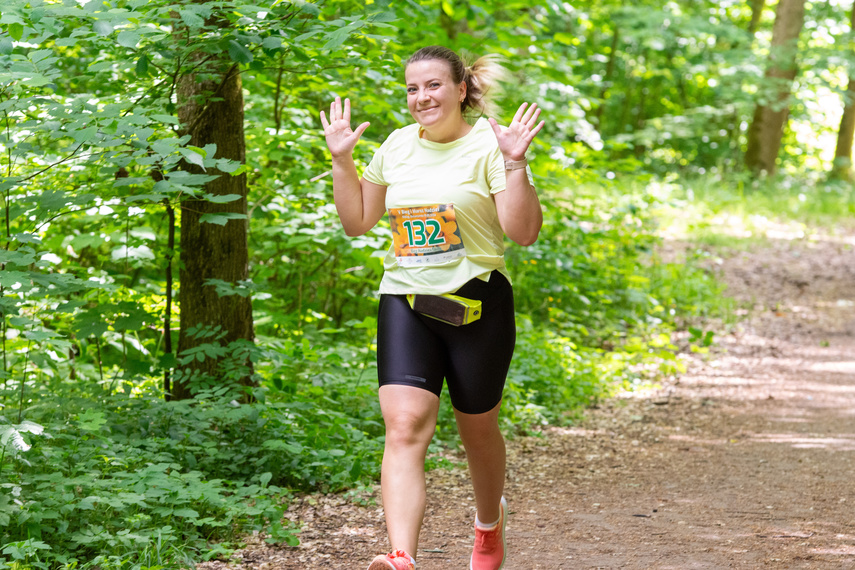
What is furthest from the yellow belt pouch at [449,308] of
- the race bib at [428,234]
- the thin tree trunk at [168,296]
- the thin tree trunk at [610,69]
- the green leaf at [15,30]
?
the thin tree trunk at [610,69]

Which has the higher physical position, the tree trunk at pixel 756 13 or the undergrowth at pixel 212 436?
the tree trunk at pixel 756 13

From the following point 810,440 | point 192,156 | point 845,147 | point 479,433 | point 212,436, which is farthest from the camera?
point 845,147

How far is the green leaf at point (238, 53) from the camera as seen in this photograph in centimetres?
360

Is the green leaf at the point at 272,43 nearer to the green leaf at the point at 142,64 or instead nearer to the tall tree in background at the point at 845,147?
the green leaf at the point at 142,64

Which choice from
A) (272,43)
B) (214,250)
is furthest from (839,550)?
(214,250)

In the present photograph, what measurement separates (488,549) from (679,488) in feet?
6.56

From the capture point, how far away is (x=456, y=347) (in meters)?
2.88

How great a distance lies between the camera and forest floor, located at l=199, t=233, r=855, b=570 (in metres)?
3.62

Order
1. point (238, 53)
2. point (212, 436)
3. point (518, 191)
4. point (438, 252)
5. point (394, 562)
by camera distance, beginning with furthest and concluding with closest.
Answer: point (212, 436) < point (238, 53) < point (438, 252) < point (518, 191) < point (394, 562)

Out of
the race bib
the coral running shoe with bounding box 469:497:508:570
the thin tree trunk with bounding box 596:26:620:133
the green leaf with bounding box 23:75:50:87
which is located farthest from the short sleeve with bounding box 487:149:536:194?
the thin tree trunk with bounding box 596:26:620:133

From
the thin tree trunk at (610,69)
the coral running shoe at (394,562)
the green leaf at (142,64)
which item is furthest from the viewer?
the thin tree trunk at (610,69)

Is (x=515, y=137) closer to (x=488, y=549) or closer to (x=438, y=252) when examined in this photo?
(x=438, y=252)

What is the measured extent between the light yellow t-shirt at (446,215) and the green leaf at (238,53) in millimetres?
1208

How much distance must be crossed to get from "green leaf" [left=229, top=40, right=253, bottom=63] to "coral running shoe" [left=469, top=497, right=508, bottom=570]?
237 cm
